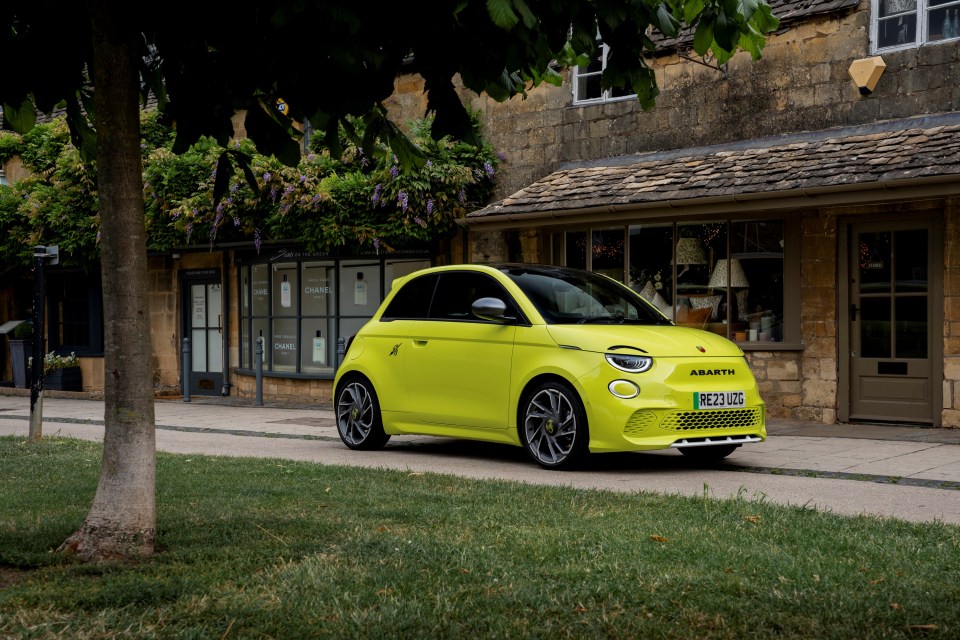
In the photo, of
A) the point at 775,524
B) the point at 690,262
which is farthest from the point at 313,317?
the point at 775,524

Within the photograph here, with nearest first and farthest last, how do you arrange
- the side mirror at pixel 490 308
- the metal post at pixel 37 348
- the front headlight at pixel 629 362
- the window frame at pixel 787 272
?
the front headlight at pixel 629 362, the side mirror at pixel 490 308, the metal post at pixel 37 348, the window frame at pixel 787 272

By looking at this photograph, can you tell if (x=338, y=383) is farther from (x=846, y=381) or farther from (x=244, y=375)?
(x=244, y=375)

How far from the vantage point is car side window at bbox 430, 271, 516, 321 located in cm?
998

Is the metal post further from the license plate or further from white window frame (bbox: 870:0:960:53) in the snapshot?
white window frame (bbox: 870:0:960:53)

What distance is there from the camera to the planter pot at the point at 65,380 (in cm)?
2178

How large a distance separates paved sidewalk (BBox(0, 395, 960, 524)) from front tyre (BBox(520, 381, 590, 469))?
0.17m

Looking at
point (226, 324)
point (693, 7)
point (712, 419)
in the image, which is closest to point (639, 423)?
point (712, 419)

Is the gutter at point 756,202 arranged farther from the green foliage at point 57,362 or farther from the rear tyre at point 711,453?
the green foliage at point 57,362

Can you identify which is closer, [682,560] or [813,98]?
[682,560]

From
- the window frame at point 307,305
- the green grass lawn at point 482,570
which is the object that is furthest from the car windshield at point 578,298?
the window frame at point 307,305

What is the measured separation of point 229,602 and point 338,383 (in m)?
6.61

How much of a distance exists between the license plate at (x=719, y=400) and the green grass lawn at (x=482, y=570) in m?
1.66

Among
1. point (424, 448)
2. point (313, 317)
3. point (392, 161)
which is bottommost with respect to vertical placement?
point (424, 448)

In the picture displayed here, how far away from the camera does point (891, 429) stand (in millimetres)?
12289
